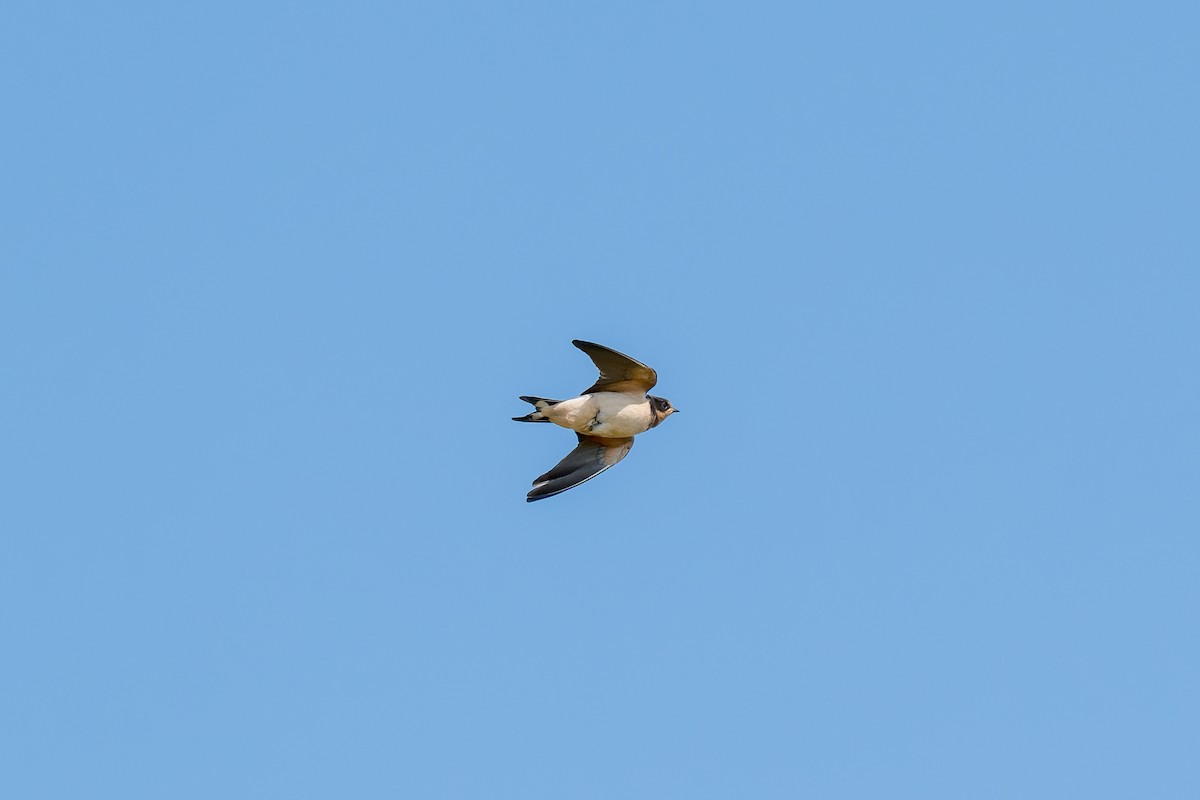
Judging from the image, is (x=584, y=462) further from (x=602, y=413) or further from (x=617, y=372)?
(x=617, y=372)

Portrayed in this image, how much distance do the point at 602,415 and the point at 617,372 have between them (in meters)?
0.84

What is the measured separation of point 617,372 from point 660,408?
1.58m

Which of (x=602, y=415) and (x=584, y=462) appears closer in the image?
(x=602, y=415)

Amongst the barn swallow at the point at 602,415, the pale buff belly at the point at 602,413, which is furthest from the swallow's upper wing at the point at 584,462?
the pale buff belly at the point at 602,413

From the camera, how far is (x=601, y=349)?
3556cm

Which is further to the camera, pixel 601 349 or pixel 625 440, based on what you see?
pixel 625 440

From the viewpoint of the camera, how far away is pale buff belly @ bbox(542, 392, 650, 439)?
36.7 m

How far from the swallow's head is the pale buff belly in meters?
0.31

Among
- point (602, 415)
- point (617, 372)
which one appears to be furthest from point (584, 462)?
point (617, 372)

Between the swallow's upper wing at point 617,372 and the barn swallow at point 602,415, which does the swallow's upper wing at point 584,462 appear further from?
the swallow's upper wing at point 617,372

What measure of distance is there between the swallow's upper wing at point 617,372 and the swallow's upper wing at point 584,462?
124 centimetres

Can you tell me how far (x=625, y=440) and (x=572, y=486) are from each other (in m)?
1.28

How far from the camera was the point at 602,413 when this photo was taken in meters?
36.8

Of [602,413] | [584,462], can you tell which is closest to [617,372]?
[602,413]
